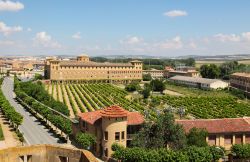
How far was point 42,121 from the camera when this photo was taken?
210 feet

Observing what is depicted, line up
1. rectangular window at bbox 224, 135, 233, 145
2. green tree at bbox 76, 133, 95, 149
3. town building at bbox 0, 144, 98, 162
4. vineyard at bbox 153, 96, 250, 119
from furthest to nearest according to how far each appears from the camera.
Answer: vineyard at bbox 153, 96, 250, 119, rectangular window at bbox 224, 135, 233, 145, green tree at bbox 76, 133, 95, 149, town building at bbox 0, 144, 98, 162

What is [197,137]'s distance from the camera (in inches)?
1531

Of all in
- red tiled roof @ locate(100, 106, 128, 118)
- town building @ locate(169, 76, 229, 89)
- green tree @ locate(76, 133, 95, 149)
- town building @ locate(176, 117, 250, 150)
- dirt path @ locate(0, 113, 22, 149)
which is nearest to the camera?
red tiled roof @ locate(100, 106, 128, 118)

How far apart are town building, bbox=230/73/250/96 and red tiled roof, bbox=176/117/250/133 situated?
64.6m

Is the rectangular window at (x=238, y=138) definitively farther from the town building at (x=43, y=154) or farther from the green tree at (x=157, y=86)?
the green tree at (x=157, y=86)

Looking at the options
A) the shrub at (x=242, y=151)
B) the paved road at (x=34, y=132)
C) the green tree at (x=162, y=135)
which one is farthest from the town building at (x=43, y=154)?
the paved road at (x=34, y=132)

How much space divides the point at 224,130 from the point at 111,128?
13719 mm

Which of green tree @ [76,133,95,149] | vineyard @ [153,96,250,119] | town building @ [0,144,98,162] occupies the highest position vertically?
town building @ [0,144,98,162]

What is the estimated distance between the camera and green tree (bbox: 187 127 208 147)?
38.2 meters

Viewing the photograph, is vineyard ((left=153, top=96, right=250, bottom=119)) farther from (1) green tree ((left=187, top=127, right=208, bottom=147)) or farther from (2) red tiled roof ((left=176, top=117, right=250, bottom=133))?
(1) green tree ((left=187, top=127, right=208, bottom=147))

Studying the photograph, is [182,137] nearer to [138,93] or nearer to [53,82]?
[138,93]

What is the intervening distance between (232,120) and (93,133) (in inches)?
682

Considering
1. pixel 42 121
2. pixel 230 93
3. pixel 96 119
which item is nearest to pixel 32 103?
pixel 42 121

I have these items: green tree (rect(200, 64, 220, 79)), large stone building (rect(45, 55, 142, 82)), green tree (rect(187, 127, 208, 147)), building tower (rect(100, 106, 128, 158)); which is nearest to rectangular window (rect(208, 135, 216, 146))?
green tree (rect(187, 127, 208, 147))
